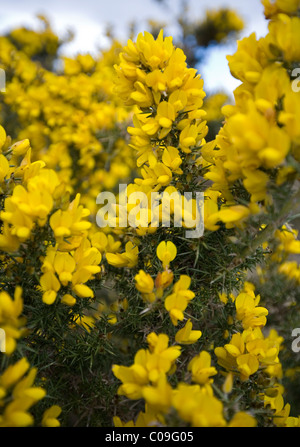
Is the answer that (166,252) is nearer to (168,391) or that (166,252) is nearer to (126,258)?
(126,258)

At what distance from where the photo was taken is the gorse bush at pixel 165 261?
0.83 metres

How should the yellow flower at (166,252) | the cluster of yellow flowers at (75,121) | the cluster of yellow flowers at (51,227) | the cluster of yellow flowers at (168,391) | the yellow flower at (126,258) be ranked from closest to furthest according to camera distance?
the cluster of yellow flowers at (168,391) < the cluster of yellow flowers at (51,227) < the yellow flower at (166,252) < the yellow flower at (126,258) < the cluster of yellow flowers at (75,121)

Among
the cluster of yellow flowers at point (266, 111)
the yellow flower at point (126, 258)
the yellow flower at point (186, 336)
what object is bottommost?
the yellow flower at point (186, 336)

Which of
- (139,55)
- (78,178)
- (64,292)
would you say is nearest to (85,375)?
(64,292)

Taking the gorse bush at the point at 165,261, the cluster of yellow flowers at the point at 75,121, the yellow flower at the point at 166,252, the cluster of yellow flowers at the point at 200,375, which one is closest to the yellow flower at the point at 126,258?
the gorse bush at the point at 165,261

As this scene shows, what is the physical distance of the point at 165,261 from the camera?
104cm

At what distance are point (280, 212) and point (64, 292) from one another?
0.64 m

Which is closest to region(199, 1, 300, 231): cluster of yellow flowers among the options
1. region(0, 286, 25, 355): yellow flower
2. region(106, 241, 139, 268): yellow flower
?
region(106, 241, 139, 268): yellow flower

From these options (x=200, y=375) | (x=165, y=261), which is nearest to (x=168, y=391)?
(x=200, y=375)

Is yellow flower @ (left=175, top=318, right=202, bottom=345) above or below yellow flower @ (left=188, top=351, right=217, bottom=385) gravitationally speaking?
above

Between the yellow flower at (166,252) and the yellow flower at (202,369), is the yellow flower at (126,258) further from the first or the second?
the yellow flower at (202,369)

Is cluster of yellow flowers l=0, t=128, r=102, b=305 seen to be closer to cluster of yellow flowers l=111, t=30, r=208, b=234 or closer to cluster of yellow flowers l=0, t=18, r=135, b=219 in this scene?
cluster of yellow flowers l=111, t=30, r=208, b=234

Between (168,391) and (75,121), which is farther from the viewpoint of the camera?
(75,121)

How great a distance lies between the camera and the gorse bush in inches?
32.7
